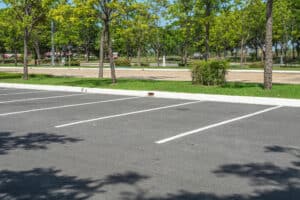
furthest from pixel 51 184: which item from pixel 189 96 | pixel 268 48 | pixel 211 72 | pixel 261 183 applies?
pixel 211 72

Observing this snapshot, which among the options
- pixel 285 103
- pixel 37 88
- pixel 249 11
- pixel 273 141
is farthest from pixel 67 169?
pixel 249 11

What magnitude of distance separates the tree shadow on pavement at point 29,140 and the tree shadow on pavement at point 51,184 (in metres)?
1.44

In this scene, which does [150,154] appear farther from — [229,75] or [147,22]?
[147,22]

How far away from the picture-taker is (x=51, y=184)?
5.05 meters

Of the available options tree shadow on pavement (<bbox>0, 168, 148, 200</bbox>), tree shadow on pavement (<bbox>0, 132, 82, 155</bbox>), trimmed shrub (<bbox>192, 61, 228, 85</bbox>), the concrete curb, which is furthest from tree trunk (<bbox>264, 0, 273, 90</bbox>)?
tree shadow on pavement (<bbox>0, 168, 148, 200</bbox>)

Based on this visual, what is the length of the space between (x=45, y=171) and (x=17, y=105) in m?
7.90

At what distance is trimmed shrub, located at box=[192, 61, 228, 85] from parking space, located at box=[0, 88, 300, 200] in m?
6.03

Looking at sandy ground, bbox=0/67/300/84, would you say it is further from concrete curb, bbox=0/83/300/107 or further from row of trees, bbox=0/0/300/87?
concrete curb, bbox=0/83/300/107

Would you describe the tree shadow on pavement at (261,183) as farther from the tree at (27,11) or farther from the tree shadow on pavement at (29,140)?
the tree at (27,11)

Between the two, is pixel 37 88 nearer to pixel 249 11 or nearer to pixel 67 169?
pixel 67 169

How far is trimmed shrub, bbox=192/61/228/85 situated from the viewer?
1744cm

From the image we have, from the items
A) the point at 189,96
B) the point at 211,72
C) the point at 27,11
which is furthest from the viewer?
the point at 27,11

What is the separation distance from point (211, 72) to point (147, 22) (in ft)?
65.1

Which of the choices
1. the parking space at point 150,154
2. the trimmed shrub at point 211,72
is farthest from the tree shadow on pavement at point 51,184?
the trimmed shrub at point 211,72
